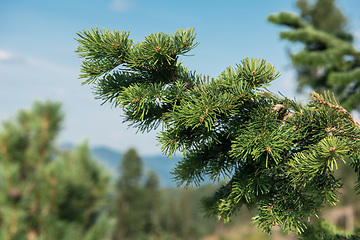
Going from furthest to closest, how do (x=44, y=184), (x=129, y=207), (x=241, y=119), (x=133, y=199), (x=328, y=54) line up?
(x=129, y=207), (x=133, y=199), (x=328, y=54), (x=44, y=184), (x=241, y=119)

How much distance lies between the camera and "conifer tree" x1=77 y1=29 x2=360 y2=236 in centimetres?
102

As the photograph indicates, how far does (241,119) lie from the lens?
1119 mm

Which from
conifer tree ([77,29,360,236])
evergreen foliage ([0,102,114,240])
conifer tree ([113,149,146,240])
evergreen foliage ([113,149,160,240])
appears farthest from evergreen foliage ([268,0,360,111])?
conifer tree ([113,149,146,240])

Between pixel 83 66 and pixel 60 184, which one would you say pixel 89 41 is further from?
pixel 60 184

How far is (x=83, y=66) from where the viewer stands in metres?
1.15

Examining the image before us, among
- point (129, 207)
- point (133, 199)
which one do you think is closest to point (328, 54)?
point (133, 199)

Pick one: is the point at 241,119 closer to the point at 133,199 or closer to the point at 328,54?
the point at 328,54

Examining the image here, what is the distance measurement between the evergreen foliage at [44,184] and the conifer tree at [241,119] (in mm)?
3920

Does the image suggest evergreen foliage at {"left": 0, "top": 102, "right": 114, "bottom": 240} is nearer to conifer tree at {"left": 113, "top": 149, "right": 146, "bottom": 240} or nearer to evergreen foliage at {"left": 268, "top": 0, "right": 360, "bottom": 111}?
evergreen foliage at {"left": 268, "top": 0, "right": 360, "bottom": 111}

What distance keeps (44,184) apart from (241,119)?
4.23 meters

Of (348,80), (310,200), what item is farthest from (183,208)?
(310,200)

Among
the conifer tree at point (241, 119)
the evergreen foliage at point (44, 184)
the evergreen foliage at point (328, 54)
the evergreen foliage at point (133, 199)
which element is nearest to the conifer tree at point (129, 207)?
the evergreen foliage at point (133, 199)

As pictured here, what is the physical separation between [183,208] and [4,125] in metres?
51.6

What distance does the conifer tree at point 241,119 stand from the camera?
102 cm
